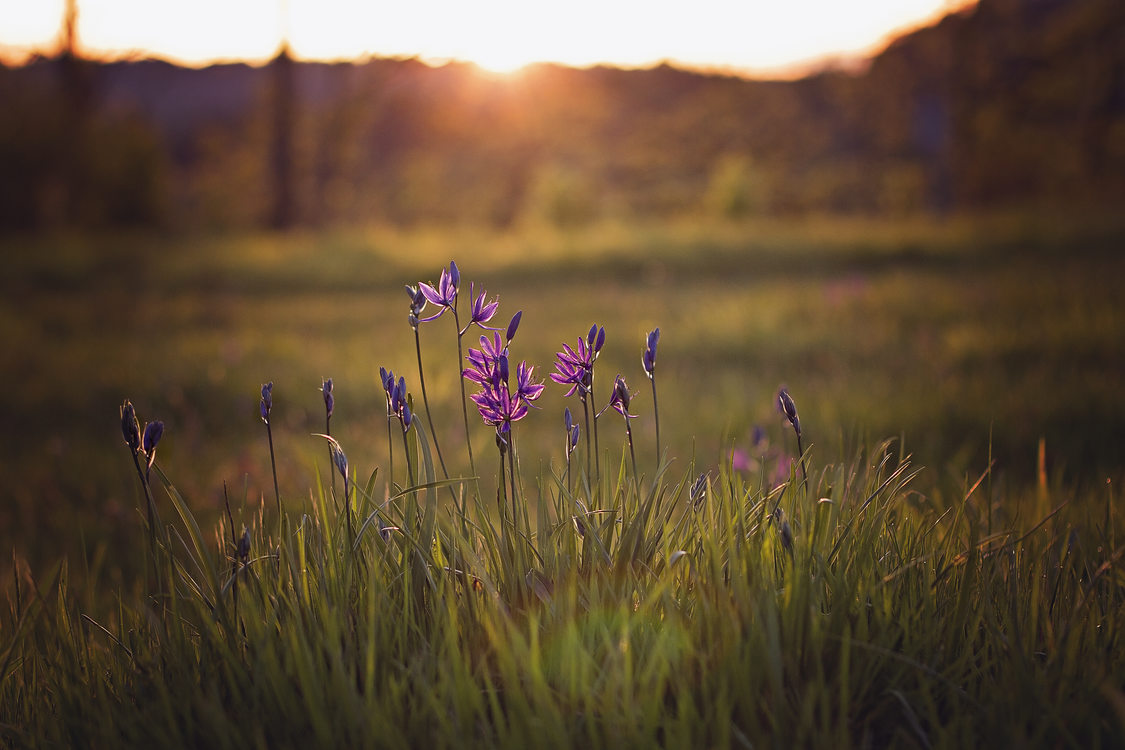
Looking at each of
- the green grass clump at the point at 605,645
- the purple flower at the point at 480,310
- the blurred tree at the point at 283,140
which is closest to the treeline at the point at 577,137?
the blurred tree at the point at 283,140

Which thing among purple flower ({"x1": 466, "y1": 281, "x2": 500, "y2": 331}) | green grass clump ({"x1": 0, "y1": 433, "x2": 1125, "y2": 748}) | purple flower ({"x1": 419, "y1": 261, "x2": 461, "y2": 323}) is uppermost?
purple flower ({"x1": 419, "y1": 261, "x2": 461, "y2": 323})

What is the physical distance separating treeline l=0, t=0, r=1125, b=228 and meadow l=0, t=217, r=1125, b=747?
30.5ft

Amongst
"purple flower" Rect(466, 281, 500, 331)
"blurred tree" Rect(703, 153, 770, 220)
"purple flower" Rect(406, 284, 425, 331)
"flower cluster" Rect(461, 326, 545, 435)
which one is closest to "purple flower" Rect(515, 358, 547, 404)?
"flower cluster" Rect(461, 326, 545, 435)

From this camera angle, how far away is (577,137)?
61.2 m

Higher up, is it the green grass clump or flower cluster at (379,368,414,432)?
Result: flower cluster at (379,368,414,432)

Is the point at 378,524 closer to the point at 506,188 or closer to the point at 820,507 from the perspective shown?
the point at 820,507

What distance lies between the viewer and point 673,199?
180ft

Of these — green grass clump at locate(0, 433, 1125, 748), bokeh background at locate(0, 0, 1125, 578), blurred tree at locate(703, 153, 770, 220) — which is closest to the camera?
green grass clump at locate(0, 433, 1125, 748)

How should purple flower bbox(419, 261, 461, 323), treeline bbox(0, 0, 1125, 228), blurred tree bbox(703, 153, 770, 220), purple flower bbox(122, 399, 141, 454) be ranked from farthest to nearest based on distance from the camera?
1. blurred tree bbox(703, 153, 770, 220)
2. treeline bbox(0, 0, 1125, 228)
3. purple flower bbox(419, 261, 461, 323)
4. purple flower bbox(122, 399, 141, 454)

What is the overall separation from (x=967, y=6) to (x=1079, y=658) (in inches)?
725

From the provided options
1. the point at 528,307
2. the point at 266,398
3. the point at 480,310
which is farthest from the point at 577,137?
the point at 266,398

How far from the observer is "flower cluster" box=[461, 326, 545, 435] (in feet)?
4.32

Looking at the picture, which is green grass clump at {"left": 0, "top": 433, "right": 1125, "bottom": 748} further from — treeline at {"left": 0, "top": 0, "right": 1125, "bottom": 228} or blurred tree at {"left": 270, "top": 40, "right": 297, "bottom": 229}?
blurred tree at {"left": 270, "top": 40, "right": 297, "bottom": 229}

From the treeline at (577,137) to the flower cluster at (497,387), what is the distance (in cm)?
1613
